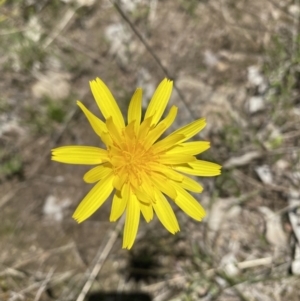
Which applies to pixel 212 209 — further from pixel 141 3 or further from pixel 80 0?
pixel 80 0

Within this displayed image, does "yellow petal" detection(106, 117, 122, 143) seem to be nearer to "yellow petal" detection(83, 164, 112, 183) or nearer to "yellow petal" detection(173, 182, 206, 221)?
"yellow petal" detection(83, 164, 112, 183)

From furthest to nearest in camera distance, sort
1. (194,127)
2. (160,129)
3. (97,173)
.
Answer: (194,127) → (160,129) → (97,173)

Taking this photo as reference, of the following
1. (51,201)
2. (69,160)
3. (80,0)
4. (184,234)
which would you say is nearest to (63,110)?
(51,201)

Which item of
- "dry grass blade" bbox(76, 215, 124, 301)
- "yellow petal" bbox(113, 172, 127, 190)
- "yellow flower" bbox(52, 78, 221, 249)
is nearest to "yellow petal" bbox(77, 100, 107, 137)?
"yellow flower" bbox(52, 78, 221, 249)

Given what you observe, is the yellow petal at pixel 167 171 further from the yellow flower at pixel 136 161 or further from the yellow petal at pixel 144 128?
the yellow petal at pixel 144 128

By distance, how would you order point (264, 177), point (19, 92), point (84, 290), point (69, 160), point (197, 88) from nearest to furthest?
point (69, 160) < point (84, 290) < point (264, 177) < point (197, 88) < point (19, 92)

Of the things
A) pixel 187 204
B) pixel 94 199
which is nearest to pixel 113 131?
pixel 94 199

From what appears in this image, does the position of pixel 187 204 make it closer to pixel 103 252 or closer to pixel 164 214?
pixel 164 214
